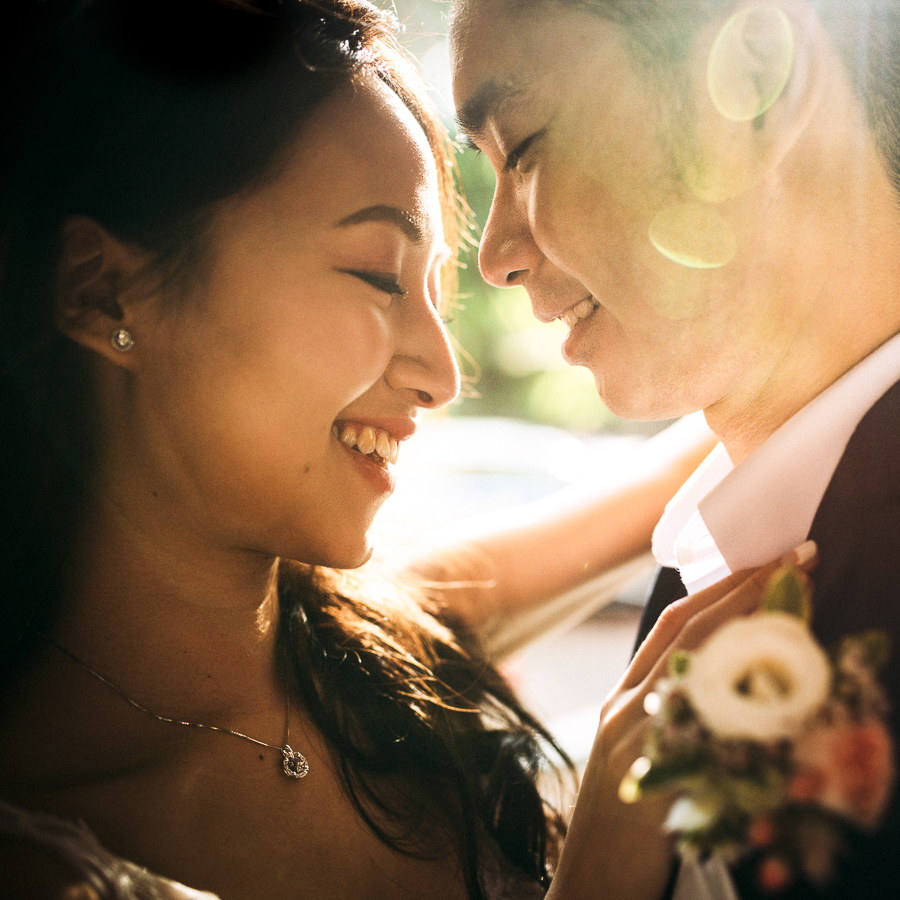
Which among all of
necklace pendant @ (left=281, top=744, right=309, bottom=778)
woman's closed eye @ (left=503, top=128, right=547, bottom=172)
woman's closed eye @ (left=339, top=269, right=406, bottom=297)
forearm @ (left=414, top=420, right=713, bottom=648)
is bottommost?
necklace pendant @ (left=281, top=744, right=309, bottom=778)

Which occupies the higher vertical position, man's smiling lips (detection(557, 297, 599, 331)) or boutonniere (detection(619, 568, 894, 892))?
man's smiling lips (detection(557, 297, 599, 331))

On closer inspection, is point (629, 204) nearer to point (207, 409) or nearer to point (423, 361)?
point (423, 361)

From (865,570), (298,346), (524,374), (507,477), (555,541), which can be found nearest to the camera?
(865,570)

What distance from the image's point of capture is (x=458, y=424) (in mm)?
7969

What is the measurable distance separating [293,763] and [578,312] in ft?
3.54

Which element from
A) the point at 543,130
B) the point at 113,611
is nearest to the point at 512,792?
the point at 113,611

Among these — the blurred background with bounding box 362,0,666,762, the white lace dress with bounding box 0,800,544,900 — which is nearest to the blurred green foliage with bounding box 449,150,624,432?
the blurred background with bounding box 362,0,666,762

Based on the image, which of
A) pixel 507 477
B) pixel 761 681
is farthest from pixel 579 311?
pixel 507 477

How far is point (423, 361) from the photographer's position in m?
1.54

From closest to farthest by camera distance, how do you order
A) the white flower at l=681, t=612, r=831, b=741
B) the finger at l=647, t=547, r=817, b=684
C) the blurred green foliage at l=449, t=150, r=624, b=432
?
Result: the white flower at l=681, t=612, r=831, b=741 → the finger at l=647, t=547, r=817, b=684 → the blurred green foliage at l=449, t=150, r=624, b=432

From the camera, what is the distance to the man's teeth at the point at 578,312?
4.83 ft

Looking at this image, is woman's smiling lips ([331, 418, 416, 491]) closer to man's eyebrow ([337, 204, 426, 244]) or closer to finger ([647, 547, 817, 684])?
man's eyebrow ([337, 204, 426, 244])

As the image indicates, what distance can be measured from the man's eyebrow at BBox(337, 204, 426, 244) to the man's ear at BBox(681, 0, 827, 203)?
0.50 m

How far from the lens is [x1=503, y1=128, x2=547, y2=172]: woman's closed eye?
1.35 m
